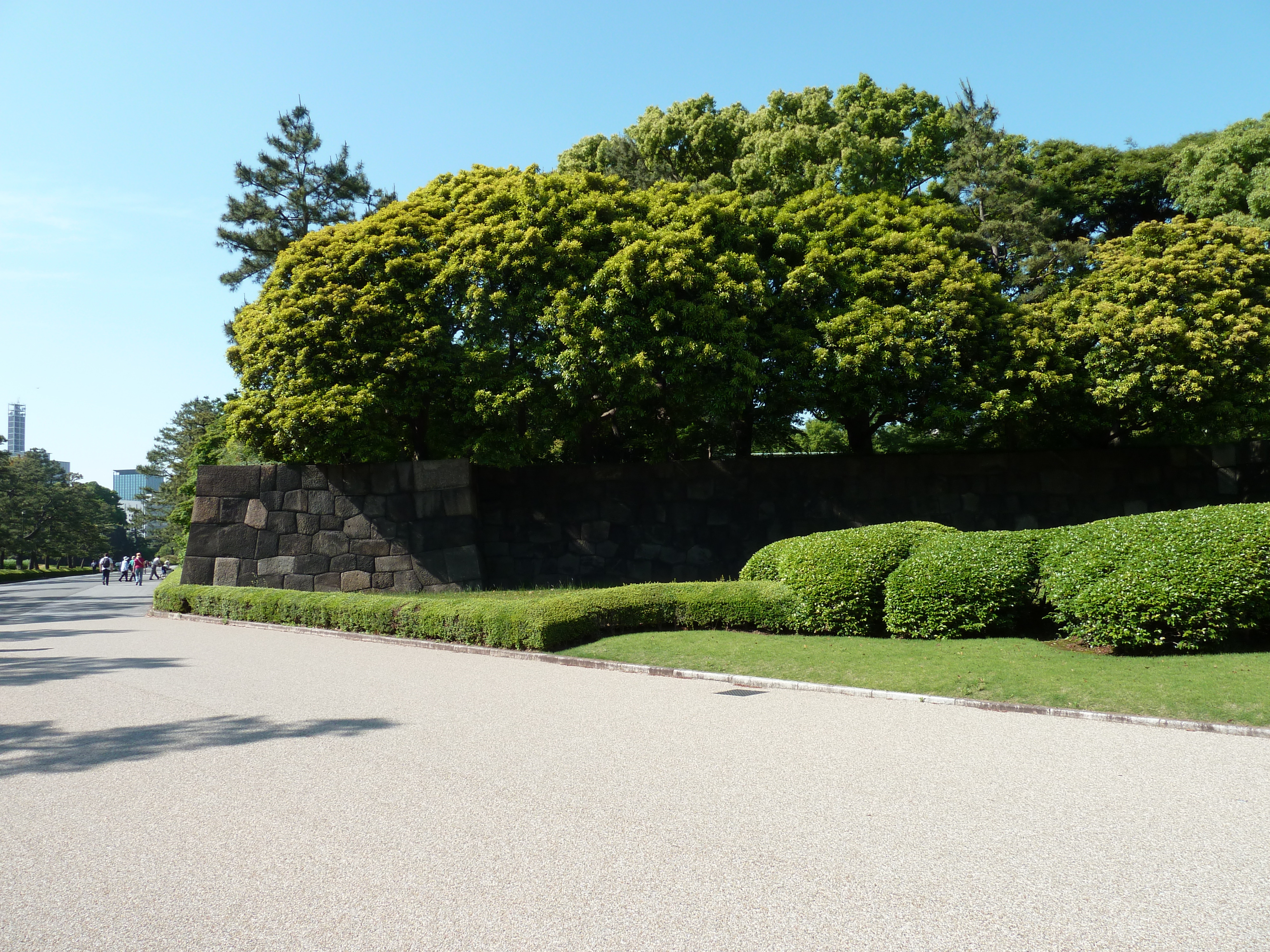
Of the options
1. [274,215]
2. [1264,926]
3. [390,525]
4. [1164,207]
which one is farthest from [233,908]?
[1164,207]

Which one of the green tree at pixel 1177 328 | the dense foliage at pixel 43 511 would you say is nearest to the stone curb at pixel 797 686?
the green tree at pixel 1177 328

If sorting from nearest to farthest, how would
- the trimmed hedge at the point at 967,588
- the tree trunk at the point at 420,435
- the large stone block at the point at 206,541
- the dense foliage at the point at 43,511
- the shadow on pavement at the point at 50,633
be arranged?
the trimmed hedge at the point at 967,588 → the shadow on pavement at the point at 50,633 → the large stone block at the point at 206,541 → the tree trunk at the point at 420,435 → the dense foliage at the point at 43,511

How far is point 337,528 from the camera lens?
63.4ft

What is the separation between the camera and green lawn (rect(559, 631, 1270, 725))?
713 cm

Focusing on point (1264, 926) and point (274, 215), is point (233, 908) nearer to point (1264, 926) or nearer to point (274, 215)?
point (1264, 926)

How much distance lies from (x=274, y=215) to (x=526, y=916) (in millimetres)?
32646

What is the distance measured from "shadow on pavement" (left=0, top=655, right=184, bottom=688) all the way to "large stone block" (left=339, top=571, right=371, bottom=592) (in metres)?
7.20

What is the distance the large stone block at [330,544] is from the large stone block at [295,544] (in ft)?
0.41

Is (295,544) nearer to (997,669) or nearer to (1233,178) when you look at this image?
(997,669)

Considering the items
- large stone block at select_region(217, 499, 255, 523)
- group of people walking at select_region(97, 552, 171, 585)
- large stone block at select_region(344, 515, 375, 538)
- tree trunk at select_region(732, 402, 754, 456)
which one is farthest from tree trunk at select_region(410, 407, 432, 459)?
group of people walking at select_region(97, 552, 171, 585)

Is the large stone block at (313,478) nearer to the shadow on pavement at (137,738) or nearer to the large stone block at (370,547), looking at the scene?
the large stone block at (370,547)

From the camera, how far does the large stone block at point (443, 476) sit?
62.3 feet

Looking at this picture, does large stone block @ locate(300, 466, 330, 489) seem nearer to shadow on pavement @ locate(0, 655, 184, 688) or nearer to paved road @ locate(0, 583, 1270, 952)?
shadow on pavement @ locate(0, 655, 184, 688)

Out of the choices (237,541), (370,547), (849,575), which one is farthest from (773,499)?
(237,541)
